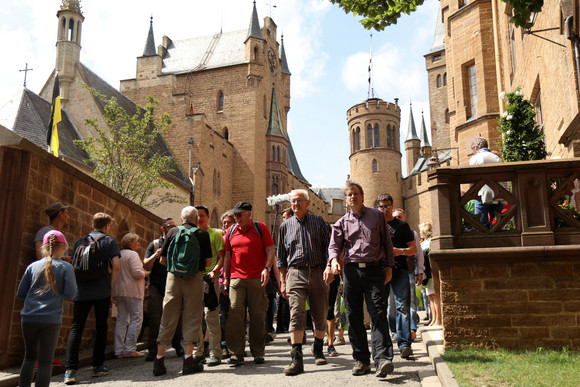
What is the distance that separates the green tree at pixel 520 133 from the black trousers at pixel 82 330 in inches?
337

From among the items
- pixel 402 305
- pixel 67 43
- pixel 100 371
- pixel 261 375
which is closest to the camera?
pixel 261 375

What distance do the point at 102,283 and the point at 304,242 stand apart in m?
2.36

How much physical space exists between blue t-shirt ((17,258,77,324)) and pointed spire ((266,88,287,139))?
138 ft

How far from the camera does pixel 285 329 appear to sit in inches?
490

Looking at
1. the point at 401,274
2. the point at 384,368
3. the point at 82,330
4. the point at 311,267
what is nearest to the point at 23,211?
the point at 82,330

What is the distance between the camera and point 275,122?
47.5 meters

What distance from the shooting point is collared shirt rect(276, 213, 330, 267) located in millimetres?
6281

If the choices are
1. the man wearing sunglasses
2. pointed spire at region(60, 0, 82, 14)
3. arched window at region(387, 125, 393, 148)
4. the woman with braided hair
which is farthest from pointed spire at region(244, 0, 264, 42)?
the woman with braided hair

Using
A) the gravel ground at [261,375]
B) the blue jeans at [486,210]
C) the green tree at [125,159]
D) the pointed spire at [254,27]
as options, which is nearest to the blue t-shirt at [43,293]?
the gravel ground at [261,375]

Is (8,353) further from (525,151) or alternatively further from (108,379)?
(525,151)

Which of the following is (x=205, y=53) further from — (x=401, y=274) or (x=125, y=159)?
(x=401, y=274)

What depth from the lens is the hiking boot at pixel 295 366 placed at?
5.77 meters

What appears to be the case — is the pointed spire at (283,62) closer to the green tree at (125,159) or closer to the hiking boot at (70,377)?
the green tree at (125,159)

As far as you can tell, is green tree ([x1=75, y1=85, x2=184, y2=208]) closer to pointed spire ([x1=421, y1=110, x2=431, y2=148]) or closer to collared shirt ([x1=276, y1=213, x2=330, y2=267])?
collared shirt ([x1=276, y1=213, x2=330, y2=267])
